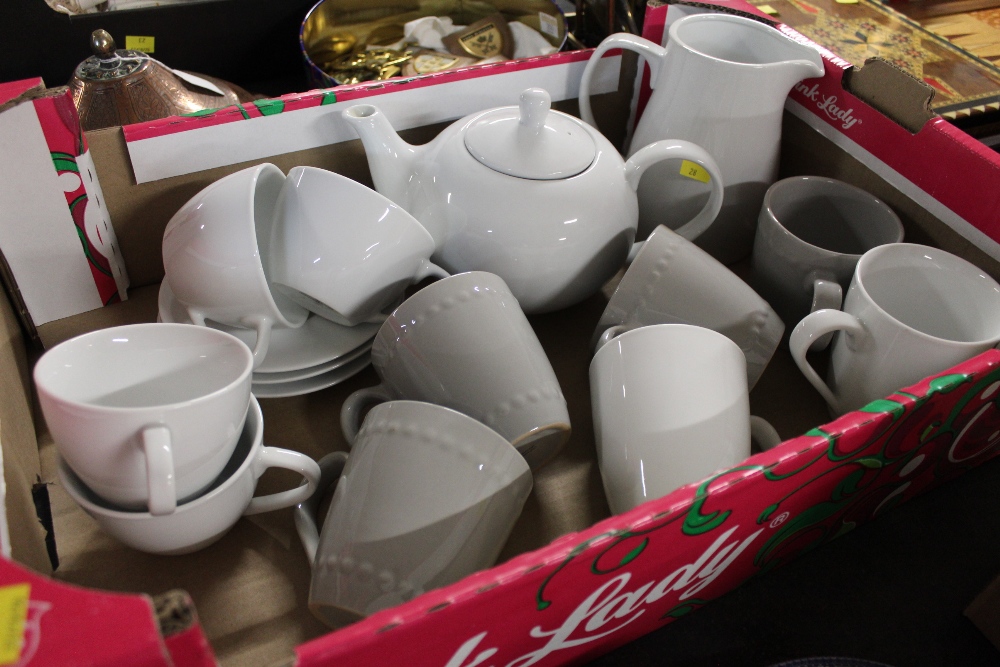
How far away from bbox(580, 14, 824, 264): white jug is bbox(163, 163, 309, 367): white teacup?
0.36 meters

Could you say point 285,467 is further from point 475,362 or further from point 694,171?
point 694,171

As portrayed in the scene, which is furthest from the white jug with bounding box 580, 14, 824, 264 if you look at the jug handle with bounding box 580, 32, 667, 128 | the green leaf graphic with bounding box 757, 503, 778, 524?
the green leaf graphic with bounding box 757, 503, 778, 524

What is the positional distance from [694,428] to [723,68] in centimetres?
34

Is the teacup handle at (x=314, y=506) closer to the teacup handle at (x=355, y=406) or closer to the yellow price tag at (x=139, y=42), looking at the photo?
the teacup handle at (x=355, y=406)

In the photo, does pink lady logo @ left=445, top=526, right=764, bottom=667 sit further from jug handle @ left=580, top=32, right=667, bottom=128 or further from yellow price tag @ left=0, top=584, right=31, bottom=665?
jug handle @ left=580, top=32, right=667, bottom=128

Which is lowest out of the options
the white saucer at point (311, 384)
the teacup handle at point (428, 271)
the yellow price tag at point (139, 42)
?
the white saucer at point (311, 384)

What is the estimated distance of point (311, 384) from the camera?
575 mm

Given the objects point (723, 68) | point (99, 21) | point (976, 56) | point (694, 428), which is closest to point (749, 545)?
point (694, 428)

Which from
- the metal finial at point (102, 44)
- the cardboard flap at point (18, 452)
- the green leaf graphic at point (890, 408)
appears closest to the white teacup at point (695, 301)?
the green leaf graphic at point (890, 408)

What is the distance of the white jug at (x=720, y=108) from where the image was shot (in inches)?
24.9

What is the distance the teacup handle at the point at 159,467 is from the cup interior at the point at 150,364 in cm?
6

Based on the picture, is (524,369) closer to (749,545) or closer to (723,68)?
(749,545)

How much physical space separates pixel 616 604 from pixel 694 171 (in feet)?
1.31

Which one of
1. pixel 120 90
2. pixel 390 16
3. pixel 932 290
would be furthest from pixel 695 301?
pixel 390 16
